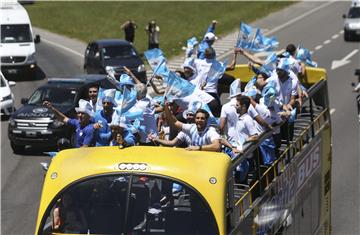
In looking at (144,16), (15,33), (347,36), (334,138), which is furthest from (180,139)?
(144,16)

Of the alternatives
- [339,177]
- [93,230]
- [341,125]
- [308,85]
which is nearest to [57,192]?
[93,230]

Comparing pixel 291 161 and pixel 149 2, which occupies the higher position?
pixel 291 161

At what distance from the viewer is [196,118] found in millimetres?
11008

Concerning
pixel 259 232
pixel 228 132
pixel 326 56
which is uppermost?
pixel 228 132

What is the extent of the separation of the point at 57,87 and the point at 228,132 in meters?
15.0

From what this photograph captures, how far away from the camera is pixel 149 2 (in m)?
60.9

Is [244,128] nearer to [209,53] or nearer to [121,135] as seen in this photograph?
[121,135]

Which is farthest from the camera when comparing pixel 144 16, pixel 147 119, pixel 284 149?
pixel 144 16

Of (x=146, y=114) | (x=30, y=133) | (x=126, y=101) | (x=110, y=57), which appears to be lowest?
(x=110, y=57)

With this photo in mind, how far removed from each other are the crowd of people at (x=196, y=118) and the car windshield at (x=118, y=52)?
22.4 m

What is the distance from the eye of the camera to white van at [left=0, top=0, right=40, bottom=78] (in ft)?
128

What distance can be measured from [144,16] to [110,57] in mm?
19946

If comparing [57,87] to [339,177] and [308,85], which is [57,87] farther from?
[308,85]

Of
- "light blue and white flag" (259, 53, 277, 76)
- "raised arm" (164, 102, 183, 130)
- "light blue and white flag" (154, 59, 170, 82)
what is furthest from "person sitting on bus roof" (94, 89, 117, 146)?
"light blue and white flag" (259, 53, 277, 76)
